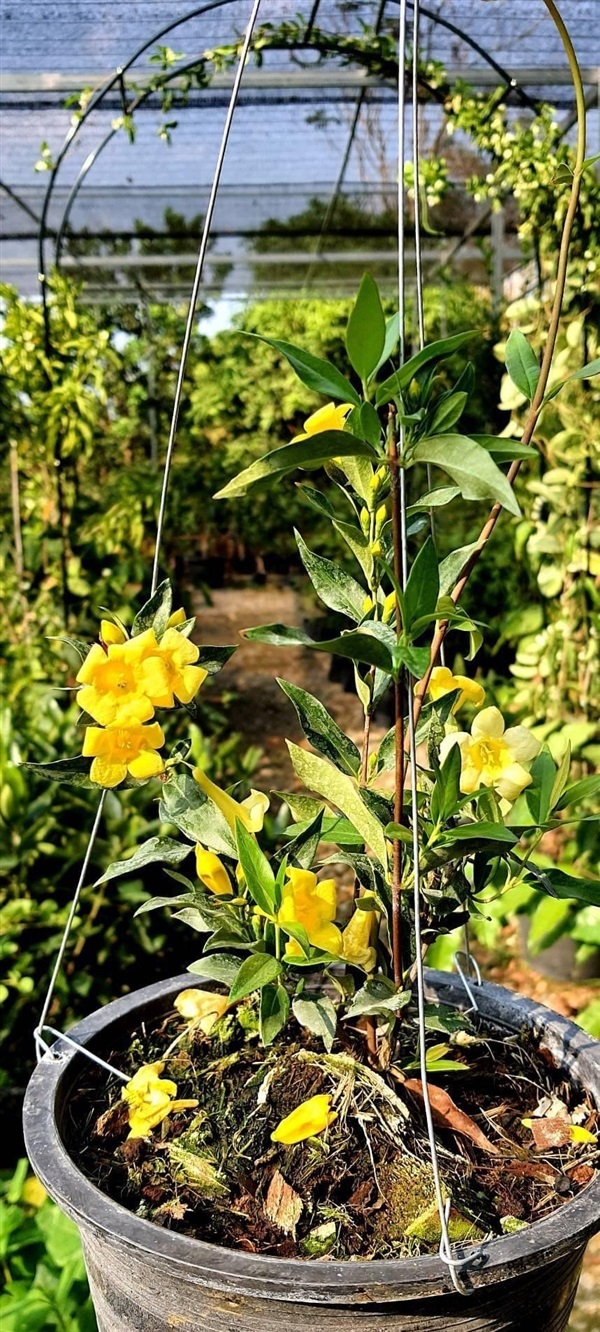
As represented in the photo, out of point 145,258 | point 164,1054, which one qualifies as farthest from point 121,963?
point 145,258

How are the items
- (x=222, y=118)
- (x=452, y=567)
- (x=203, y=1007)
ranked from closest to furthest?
(x=452, y=567) → (x=203, y=1007) → (x=222, y=118)

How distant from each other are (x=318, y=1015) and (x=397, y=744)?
237 millimetres

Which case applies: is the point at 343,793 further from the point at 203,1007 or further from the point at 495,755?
the point at 203,1007

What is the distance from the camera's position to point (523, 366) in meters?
0.75

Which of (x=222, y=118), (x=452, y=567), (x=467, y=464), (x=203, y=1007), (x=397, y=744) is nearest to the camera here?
(x=467, y=464)

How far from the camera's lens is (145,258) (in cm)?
611

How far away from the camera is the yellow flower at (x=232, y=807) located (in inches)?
33.7

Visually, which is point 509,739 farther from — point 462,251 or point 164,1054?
point 462,251

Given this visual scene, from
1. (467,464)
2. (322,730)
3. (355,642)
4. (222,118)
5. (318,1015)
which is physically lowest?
(318,1015)

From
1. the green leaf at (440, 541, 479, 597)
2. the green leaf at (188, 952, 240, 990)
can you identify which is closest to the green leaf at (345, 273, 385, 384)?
the green leaf at (440, 541, 479, 597)

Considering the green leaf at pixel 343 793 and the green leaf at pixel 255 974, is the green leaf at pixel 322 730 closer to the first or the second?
the green leaf at pixel 343 793

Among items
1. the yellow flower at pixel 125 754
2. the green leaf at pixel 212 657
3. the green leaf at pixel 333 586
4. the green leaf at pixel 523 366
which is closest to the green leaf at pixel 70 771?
the yellow flower at pixel 125 754

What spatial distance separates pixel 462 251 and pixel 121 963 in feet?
17.7

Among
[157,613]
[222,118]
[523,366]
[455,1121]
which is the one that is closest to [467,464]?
[523,366]
